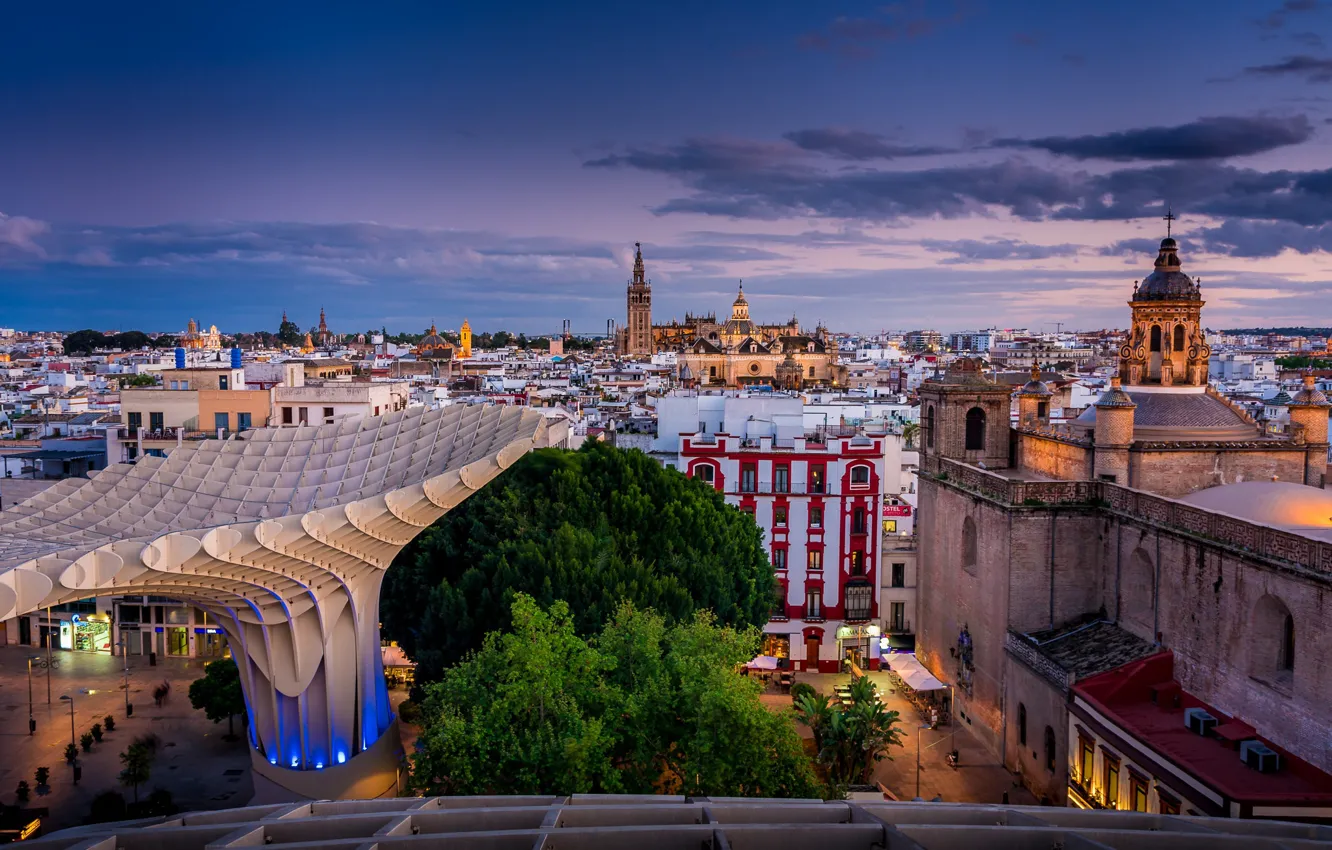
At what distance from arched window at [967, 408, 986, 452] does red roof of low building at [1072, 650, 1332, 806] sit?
541 inches

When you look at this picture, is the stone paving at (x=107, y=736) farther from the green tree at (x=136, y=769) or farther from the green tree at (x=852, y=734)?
the green tree at (x=852, y=734)

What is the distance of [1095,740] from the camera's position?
2605 cm

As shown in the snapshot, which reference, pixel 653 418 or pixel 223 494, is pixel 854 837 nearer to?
pixel 223 494

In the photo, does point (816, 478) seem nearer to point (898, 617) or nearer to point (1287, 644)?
point (898, 617)

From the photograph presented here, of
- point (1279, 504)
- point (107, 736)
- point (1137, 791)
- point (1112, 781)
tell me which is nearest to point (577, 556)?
point (1112, 781)

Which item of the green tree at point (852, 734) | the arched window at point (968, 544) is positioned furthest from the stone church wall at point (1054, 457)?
the green tree at point (852, 734)

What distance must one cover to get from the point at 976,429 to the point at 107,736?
33.6 meters

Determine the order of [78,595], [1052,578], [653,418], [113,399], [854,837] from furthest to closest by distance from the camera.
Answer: [113,399] < [653,418] < [1052,578] < [78,595] < [854,837]

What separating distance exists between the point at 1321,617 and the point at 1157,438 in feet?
44.9

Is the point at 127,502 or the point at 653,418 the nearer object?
the point at 127,502

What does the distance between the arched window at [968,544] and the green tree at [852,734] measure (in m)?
9.70

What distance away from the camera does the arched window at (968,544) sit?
35.9 metres

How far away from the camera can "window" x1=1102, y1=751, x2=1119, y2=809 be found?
24.9 m

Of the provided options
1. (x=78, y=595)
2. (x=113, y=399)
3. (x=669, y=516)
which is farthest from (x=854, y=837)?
(x=113, y=399)
